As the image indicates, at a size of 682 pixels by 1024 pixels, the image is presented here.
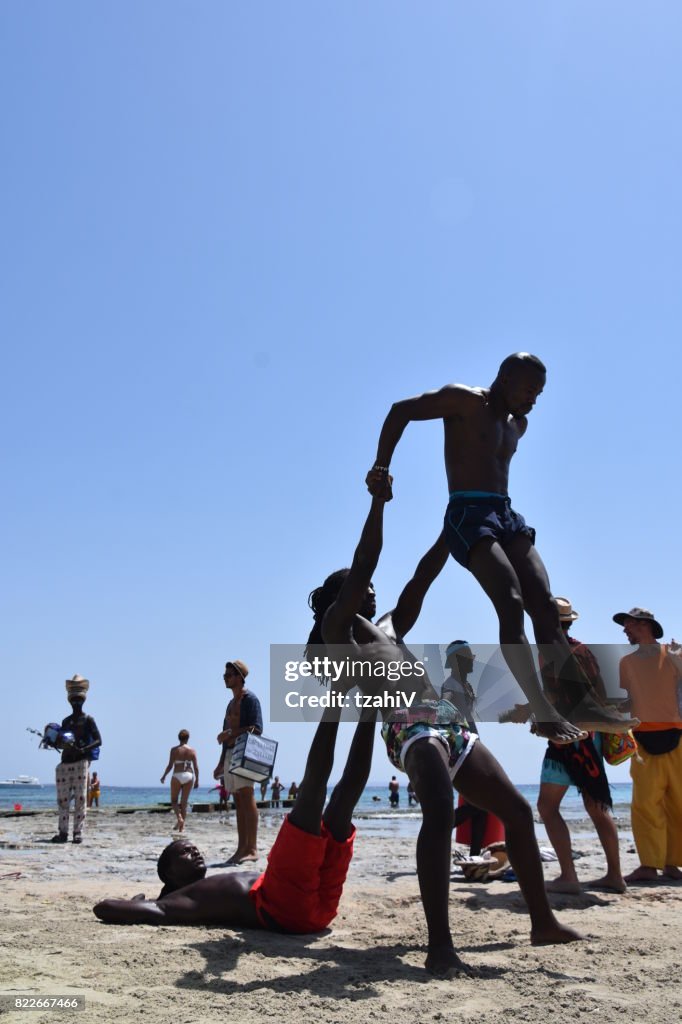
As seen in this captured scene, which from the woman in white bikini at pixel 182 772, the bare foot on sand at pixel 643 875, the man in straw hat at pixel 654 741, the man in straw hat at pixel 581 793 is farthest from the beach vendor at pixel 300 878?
the woman in white bikini at pixel 182 772

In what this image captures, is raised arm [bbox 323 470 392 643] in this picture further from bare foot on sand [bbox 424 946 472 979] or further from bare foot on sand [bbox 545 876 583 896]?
bare foot on sand [bbox 545 876 583 896]

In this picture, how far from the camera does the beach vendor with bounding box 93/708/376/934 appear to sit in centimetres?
409

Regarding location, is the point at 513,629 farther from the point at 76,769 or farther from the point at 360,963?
the point at 76,769

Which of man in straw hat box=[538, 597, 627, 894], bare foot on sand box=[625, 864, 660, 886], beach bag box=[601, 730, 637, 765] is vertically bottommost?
bare foot on sand box=[625, 864, 660, 886]

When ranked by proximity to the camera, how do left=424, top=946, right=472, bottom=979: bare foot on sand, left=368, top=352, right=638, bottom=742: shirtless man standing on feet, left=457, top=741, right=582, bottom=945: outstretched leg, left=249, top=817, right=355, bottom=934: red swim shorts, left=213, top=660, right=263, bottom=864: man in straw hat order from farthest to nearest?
left=213, top=660, right=263, bottom=864: man in straw hat < left=368, top=352, right=638, bottom=742: shirtless man standing on feet < left=249, top=817, right=355, bottom=934: red swim shorts < left=457, top=741, right=582, bottom=945: outstretched leg < left=424, top=946, right=472, bottom=979: bare foot on sand

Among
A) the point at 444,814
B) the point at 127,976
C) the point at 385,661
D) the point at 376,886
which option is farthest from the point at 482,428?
the point at 376,886

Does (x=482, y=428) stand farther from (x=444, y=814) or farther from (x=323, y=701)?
(x=444, y=814)

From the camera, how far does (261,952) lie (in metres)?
3.81

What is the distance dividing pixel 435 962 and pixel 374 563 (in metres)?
1.72

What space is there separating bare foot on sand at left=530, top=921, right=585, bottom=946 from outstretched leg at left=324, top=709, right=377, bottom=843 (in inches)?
39.9

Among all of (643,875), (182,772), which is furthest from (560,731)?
(182,772)

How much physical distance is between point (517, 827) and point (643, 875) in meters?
3.22

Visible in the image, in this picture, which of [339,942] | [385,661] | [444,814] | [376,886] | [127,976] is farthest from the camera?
[376,886]

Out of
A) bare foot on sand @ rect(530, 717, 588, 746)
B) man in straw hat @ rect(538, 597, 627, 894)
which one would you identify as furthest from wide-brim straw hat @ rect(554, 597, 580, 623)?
bare foot on sand @ rect(530, 717, 588, 746)
